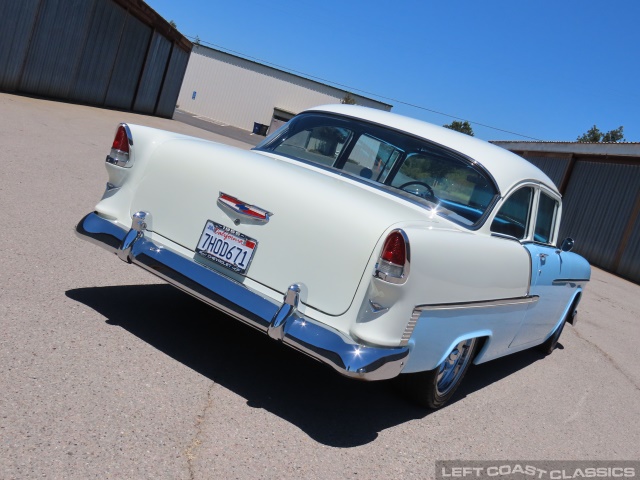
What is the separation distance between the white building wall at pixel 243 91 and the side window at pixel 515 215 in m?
53.7

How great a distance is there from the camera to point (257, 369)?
4.33 m

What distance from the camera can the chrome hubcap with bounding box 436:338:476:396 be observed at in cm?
448

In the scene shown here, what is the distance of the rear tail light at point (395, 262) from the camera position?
138 inches

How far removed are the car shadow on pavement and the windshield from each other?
3.97 feet

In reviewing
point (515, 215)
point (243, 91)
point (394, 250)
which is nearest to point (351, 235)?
point (394, 250)

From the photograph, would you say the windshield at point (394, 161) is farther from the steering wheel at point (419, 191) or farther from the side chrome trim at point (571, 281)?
the side chrome trim at point (571, 281)

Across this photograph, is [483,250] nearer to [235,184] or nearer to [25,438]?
[235,184]

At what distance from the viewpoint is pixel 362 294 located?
11.6ft

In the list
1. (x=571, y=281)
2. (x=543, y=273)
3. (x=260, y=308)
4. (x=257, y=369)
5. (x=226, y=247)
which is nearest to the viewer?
(x=260, y=308)

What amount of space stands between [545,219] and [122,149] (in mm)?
3300

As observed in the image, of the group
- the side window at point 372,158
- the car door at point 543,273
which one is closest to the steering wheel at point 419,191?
the side window at point 372,158

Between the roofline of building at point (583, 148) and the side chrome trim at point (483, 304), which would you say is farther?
the roofline of building at point (583, 148)

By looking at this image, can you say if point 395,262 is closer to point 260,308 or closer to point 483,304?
point 260,308

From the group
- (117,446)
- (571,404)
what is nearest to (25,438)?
(117,446)
